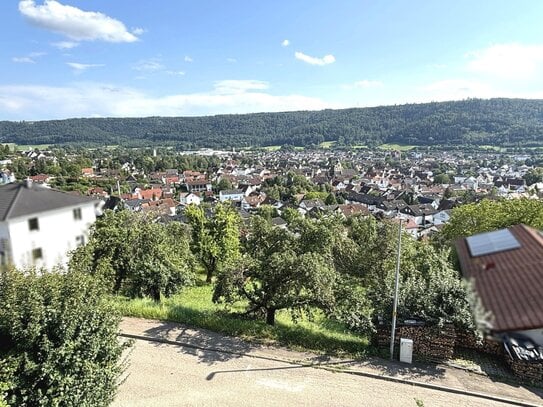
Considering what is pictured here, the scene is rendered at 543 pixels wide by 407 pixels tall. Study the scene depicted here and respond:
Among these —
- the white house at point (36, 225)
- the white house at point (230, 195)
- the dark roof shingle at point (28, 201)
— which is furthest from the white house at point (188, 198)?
the white house at point (36, 225)

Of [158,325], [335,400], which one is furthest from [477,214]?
[158,325]

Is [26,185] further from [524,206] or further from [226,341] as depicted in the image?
[524,206]

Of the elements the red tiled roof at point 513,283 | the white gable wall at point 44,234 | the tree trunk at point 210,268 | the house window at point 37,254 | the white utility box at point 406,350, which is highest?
the white gable wall at point 44,234

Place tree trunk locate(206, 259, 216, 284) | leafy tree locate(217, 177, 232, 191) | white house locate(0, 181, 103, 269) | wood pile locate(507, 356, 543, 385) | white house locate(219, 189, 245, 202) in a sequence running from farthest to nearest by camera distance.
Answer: leafy tree locate(217, 177, 232, 191), white house locate(219, 189, 245, 202), tree trunk locate(206, 259, 216, 284), wood pile locate(507, 356, 543, 385), white house locate(0, 181, 103, 269)

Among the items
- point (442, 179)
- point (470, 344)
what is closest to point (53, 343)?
point (470, 344)

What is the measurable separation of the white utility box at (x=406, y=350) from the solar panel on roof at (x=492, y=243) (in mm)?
16426

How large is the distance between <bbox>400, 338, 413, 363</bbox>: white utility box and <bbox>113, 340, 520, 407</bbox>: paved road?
1.67 meters

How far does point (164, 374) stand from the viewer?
52.5ft

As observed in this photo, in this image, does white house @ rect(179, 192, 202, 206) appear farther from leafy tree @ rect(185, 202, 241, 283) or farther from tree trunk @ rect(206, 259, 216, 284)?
leafy tree @ rect(185, 202, 241, 283)

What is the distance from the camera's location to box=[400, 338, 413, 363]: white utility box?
16.8 metres

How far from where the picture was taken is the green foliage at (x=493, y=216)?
27.0 metres

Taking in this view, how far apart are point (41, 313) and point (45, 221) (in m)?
11.1

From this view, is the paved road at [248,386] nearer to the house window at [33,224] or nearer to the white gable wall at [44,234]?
the white gable wall at [44,234]

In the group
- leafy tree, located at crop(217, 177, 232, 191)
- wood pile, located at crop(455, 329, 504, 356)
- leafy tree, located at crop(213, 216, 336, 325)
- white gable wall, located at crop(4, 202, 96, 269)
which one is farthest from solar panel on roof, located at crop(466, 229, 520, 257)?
leafy tree, located at crop(217, 177, 232, 191)
